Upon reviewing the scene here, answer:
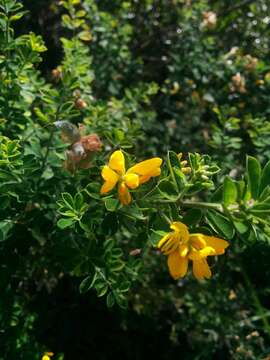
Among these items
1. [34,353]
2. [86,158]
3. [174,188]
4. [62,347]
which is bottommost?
[62,347]

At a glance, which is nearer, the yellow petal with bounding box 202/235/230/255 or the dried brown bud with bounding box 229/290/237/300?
the yellow petal with bounding box 202/235/230/255

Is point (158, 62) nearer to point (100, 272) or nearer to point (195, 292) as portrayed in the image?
point (195, 292)

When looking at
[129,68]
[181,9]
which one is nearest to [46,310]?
[129,68]

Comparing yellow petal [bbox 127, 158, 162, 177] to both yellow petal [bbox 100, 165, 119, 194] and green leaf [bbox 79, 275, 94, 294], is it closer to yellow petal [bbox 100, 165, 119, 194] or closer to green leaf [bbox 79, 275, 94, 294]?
yellow petal [bbox 100, 165, 119, 194]

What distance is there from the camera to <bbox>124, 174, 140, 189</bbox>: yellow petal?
1.19m

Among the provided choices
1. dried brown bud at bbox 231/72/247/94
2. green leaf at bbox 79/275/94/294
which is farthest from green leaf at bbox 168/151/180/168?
dried brown bud at bbox 231/72/247/94

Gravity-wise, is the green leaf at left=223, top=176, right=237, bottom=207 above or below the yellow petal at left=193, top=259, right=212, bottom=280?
above

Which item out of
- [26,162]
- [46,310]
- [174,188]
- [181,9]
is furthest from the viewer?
[181,9]

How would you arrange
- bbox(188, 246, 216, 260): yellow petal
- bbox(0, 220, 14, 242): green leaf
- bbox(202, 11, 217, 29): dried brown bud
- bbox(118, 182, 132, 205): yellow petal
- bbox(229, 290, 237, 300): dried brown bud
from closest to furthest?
bbox(188, 246, 216, 260): yellow petal → bbox(118, 182, 132, 205): yellow petal → bbox(0, 220, 14, 242): green leaf → bbox(229, 290, 237, 300): dried brown bud → bbox(202, 11, 217, 29): dried brown bud

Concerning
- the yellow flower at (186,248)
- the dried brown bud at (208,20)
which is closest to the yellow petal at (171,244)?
the yellow flower at (186,248)

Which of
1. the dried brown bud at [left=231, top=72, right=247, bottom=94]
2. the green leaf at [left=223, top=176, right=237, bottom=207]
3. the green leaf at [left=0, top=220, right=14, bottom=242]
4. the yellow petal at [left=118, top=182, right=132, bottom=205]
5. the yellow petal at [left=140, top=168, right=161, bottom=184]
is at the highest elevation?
the green leaf at [left=223, top=176, right=237, bottom=207]

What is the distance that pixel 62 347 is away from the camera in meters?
2.62

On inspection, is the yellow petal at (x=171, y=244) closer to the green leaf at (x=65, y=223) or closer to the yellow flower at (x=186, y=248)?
the yellow flower at (x=186, y=248)

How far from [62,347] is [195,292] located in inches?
31.5
